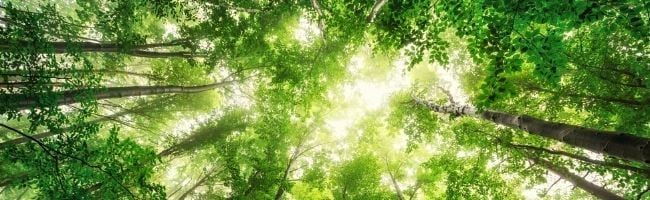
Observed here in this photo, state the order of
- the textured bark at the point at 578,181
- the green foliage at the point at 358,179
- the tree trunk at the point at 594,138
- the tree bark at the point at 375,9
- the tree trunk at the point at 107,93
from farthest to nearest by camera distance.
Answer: the green foliage at the point at 358,179
the textured bark at the point at 578,181
the tree bark at the point at 375,9
the tree trunk at the point at 107,93
the tree trunk at the point at 594,138

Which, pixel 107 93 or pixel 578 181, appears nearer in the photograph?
pixel 107 93

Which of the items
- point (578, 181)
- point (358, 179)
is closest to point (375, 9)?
point (358, 179)

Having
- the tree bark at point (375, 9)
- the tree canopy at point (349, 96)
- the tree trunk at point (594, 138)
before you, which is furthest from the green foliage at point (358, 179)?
the tree bark at point (375, 9)

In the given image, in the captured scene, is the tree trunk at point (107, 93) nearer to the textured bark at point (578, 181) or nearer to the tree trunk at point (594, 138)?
the tree trunk at point (594, 138)

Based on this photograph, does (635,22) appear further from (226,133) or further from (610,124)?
(226,133)

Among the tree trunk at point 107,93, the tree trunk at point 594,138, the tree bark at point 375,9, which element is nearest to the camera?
the tree trunk at point 594,138

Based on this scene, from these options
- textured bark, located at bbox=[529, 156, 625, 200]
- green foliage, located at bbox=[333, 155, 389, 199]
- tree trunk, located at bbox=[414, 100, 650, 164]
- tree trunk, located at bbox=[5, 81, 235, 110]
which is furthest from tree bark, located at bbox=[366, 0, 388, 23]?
green foliage, located at bbox=[333, 155, 389, 199]

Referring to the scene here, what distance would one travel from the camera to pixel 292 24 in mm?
9977

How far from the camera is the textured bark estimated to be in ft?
26.1

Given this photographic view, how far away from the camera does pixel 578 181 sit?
28.3ft

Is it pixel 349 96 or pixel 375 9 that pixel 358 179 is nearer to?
pixel 349 96

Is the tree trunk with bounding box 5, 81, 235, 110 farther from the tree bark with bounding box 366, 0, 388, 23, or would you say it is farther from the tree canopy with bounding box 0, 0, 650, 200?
the tree bark with bounding box 366, 0, 388, 23

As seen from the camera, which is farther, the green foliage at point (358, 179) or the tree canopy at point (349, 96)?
the green foliage at point (358, 179)

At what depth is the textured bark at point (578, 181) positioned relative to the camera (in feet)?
26.1
